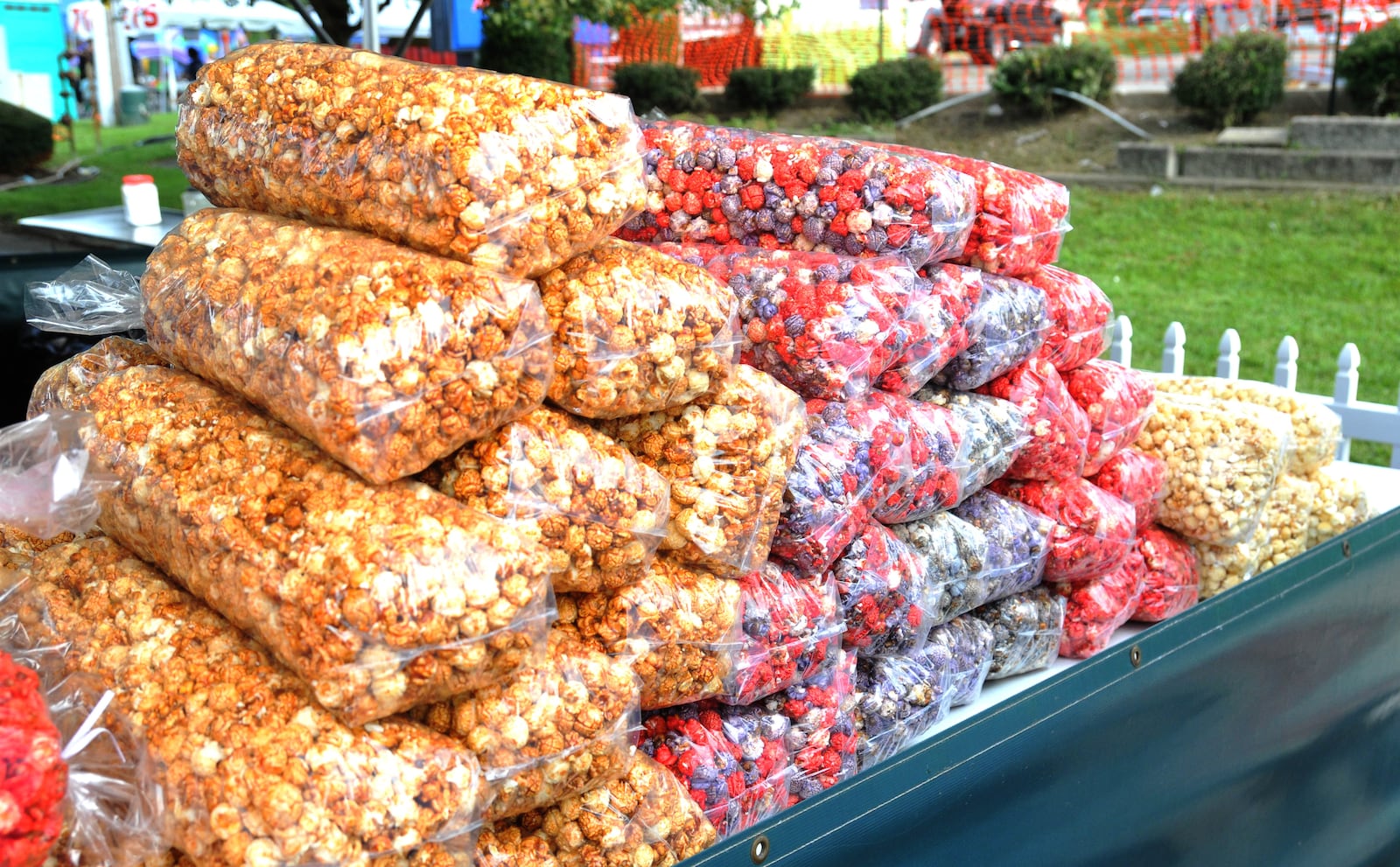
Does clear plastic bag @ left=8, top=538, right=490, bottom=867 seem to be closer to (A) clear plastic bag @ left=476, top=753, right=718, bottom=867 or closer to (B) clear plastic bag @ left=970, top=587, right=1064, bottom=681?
(A) clear plastic bag @ left=476, top=753, right=718, bottom=867

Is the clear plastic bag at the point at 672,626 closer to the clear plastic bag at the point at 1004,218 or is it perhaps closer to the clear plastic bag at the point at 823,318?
the clear plastic bag at the point at 823,318

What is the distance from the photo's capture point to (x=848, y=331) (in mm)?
1615

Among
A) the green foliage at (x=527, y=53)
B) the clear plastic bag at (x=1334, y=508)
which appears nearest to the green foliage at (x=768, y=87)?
the green foliage at (x=527, y=53)

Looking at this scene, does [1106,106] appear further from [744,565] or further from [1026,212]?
[744,565]

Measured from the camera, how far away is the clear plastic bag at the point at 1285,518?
2.32m

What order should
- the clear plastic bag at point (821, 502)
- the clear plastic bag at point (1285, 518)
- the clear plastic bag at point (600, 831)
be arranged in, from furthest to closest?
the clear plastic bag at point (1285, 518) < the clear plastic bag at point (821, 502) < the clear plastic bag at point (600, 831)

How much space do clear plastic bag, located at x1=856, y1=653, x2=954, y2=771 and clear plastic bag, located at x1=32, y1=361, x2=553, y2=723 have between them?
71 centimetres

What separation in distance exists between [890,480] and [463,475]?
2.14 ft

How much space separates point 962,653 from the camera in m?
1.88

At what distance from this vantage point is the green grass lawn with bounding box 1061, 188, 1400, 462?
21.3ft

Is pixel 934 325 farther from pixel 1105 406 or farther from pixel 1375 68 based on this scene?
pixel 1375 68

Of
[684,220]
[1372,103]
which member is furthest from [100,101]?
[684,220]

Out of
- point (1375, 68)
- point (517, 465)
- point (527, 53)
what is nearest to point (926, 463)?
point (517, 465)

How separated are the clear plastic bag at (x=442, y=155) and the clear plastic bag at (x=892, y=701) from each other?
2.64 ft
